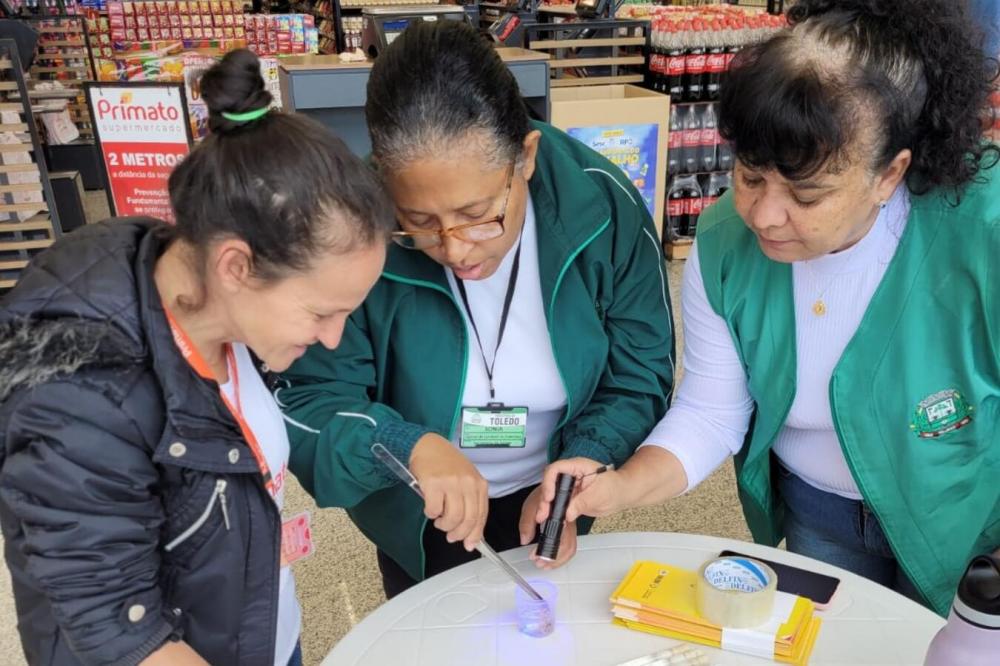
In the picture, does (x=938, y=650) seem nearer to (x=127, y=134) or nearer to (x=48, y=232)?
(x=127, y=134)

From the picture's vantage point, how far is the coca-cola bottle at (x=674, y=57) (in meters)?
4.29

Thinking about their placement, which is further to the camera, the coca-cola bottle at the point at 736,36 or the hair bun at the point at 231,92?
the coca-cola bottle at the point at 736,36

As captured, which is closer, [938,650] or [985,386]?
[938,650]

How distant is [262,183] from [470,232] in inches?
15.6

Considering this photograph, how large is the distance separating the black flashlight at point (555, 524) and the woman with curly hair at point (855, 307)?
2cm

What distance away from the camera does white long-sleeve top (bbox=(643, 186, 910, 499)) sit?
1335 millimetres

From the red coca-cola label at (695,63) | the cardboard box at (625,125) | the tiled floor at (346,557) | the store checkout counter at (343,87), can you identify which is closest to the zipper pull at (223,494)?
the tiled floor at (346,557)

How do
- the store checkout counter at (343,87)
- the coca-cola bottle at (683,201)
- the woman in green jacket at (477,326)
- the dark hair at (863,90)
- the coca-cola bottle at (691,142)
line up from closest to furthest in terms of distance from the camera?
the dark hair at (863,90) → the woman in green jacket at (477,326) → the store checkout counter at (343,87) → the coca-cola bottle at (691,142) → the coca-cola bottle at (683,201)

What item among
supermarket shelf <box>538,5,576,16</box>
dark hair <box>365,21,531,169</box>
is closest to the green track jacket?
dark hair <box>365,21,531,169</box>

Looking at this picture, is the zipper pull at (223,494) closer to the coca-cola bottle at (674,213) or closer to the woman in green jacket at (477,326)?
the woman in green jacket at (477,326)

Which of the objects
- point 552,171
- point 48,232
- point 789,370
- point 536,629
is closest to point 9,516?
point 536,629

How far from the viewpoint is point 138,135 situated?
2863mm

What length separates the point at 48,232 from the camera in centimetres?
395

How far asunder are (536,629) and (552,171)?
74cm
